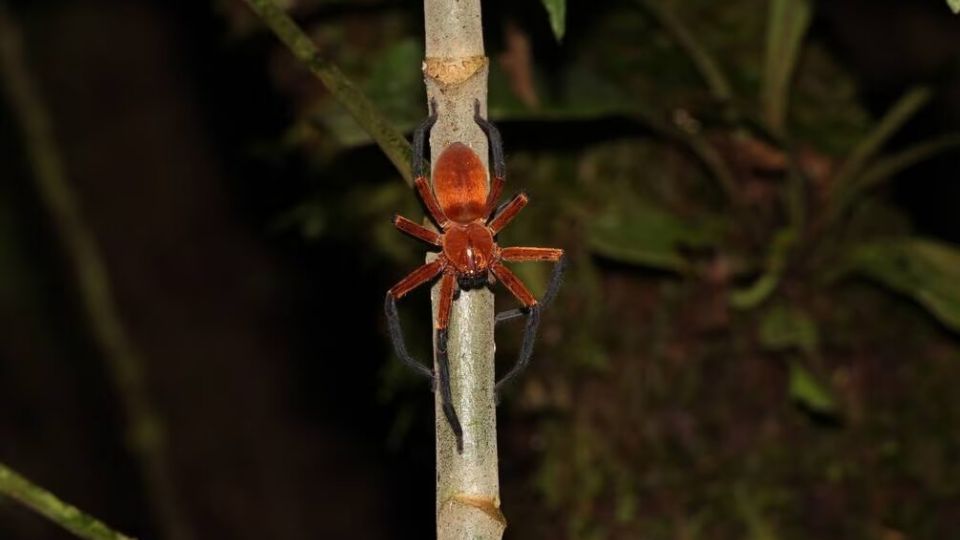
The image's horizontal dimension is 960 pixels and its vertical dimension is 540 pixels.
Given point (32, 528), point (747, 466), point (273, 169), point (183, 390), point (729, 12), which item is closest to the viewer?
point (747, 466)

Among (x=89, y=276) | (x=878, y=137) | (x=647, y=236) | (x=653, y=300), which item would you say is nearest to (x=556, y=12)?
(x=647, y=236)

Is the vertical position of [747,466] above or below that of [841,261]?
below

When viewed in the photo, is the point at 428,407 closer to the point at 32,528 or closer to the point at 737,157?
the point at 737,157

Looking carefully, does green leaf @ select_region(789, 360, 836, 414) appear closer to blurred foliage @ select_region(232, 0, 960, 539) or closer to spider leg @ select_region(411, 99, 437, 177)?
blurred foliage @ select_region(232, 0, 960, 539)

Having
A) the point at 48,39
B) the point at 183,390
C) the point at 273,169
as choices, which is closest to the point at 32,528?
the point at 183,390

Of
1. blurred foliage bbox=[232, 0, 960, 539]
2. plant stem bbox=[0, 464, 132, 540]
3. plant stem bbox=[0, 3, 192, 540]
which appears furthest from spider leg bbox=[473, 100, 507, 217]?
Answer: plant stem bbox=[0, 3, 192, 540]
